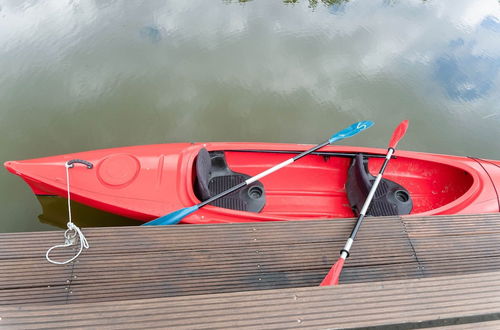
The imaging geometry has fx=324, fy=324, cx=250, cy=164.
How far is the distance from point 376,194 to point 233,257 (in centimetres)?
183

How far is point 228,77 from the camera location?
484cm

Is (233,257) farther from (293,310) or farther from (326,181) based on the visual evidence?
(326,181)

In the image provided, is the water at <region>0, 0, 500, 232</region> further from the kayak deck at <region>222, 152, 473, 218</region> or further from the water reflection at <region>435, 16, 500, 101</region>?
the kayak deck at <region>222, 152, 473, 218</region>

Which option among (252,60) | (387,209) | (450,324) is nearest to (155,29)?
(252,60)

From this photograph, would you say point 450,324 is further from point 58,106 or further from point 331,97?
point 58,106

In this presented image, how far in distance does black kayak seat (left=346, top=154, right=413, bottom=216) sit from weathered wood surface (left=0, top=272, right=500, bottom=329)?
5.23 ft

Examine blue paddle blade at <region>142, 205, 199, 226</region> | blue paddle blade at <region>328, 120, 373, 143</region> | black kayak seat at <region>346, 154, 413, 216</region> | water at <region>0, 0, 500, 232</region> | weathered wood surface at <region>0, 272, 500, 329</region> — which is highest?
water at <region>0, 0, 500, 232</region>

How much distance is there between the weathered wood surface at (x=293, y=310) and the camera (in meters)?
1.23

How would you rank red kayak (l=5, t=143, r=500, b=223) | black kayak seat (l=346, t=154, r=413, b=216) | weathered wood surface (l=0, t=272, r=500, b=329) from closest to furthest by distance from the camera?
1. weathered wood surface (l=0, t=272, r=500, b=329)
2. red kayak (l=5, t=143, r=500, b=223)
3. black kayak seat (l=346, t=154, r=413, b=216)

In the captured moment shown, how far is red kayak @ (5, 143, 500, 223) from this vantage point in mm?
2711

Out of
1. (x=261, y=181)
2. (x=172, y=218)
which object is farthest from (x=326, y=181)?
(x=172, y=218)

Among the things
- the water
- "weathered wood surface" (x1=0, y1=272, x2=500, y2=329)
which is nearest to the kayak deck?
the water

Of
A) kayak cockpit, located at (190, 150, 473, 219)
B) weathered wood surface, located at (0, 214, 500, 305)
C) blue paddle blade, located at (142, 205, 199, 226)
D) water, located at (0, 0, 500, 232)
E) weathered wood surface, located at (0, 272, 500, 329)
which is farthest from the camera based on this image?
water, located at (0, 0, 500, 232)

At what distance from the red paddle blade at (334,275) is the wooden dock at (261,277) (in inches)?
3.8
